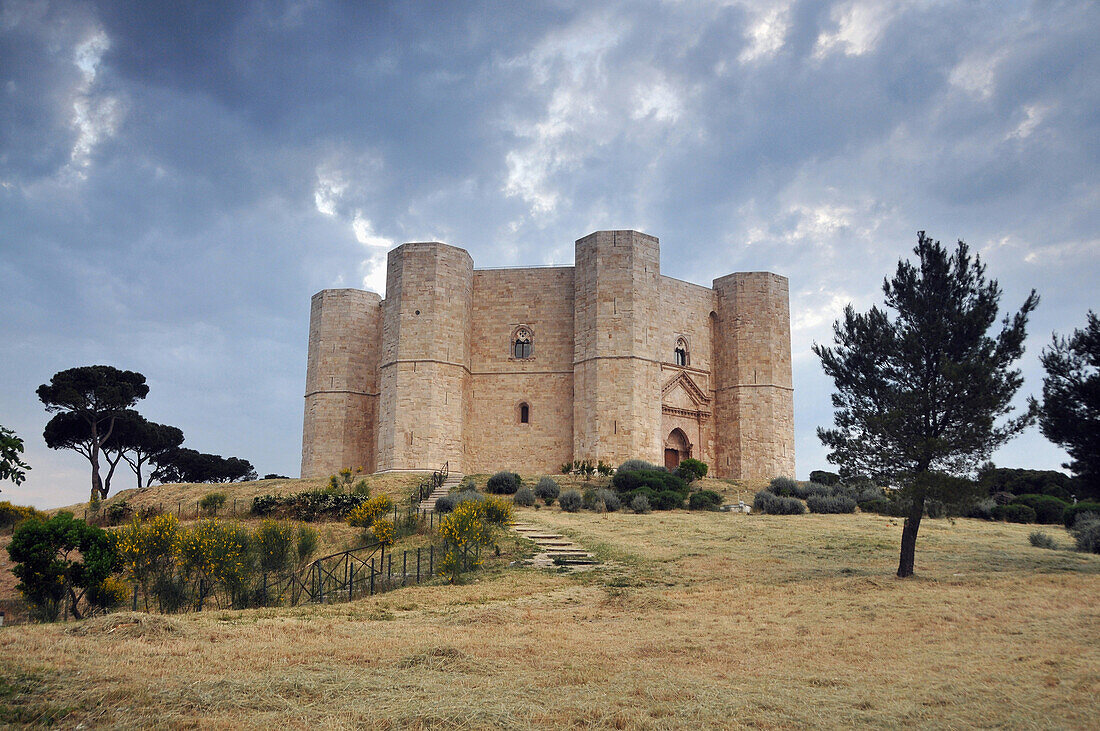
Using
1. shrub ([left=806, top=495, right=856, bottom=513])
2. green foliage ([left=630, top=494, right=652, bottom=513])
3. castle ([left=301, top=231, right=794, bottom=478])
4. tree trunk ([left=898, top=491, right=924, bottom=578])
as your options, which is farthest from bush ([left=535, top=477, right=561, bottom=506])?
tree trunk ([left=898, top=491, right=924, bottom=578])

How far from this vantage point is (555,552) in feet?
47.2

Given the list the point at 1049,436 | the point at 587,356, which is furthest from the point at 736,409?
the point at 1049,436

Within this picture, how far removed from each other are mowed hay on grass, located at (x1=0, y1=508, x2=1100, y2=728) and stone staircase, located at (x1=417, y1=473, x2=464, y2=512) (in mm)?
8242

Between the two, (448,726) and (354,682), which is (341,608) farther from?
(448,726)

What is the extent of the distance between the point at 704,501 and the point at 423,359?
11919 millimetres

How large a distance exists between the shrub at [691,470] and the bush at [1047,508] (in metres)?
10.5

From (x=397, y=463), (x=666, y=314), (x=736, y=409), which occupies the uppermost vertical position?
(x=666, y=314)

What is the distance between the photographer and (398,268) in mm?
29797

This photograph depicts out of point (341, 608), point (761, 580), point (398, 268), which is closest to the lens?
point (341, 608)

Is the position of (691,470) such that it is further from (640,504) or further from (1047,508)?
(1047,508)

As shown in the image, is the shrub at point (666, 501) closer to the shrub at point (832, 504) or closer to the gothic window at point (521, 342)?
the shrub at point (832, 504)

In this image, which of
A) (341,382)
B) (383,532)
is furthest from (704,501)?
(341,382)

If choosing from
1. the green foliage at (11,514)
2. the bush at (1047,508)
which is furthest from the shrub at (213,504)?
the bush at (1047,508)

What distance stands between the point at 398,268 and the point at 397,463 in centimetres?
777
